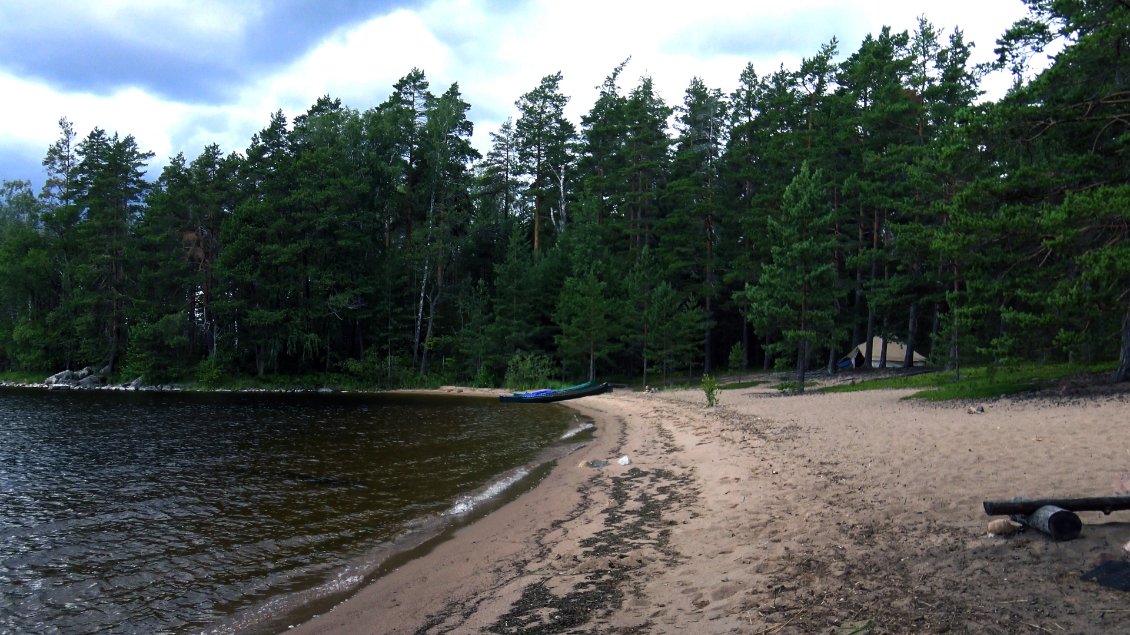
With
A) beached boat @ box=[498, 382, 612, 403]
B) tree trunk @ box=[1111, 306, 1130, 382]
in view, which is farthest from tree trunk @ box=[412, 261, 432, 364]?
tree trunk @ box=[1111, 306, 1130, 382]

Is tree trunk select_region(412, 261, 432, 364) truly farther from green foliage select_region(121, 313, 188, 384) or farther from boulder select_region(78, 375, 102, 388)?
boulder select_region(78, 375, 102, 388)

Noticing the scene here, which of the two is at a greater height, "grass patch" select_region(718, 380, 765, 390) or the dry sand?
"grass patch" select_region(718, 380, 765, 390)

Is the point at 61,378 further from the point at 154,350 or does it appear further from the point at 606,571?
the point at 606,571

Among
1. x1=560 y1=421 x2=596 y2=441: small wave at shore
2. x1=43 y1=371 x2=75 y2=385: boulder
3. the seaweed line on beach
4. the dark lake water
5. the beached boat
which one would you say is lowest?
the dark lake water

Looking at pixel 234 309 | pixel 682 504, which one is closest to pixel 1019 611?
pixel 682 504

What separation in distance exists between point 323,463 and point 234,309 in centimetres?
4031

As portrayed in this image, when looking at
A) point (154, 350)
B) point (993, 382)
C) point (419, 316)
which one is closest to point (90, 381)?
point (154, 350)

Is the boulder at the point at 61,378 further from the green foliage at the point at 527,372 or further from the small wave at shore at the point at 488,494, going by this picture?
the small wave at shore at the point at 488,494

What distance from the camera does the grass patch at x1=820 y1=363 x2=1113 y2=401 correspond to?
19.2 metres

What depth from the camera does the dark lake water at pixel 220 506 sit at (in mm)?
7750

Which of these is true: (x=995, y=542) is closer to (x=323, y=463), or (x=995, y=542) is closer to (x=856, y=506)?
(x=856, y=506)

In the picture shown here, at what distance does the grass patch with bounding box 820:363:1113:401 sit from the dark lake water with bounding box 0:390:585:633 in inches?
517

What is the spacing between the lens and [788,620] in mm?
4805

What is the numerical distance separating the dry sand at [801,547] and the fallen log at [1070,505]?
17 cm
